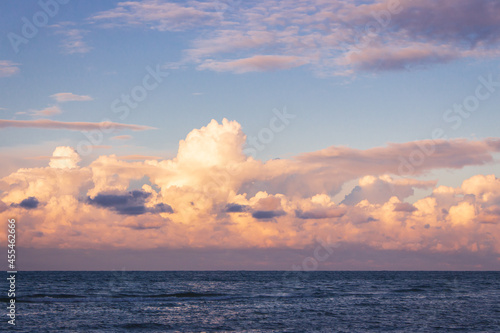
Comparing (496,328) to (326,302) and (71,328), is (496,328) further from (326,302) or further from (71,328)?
(71,328)

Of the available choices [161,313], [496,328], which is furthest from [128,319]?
[496,328]

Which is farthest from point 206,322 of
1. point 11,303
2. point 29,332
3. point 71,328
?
point 11,303

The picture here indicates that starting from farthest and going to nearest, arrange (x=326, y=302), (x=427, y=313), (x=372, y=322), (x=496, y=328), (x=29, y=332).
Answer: (x=326, y=302)
(x=427, y=313)
(x=372, y=322)
(x=496, y=328)
(x=29, y=332)

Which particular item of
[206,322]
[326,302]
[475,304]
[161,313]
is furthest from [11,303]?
[475,304]

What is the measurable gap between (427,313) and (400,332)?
61.2 feet

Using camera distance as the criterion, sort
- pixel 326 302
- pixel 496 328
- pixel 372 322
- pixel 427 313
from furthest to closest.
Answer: pixel 326 302 < pixel 427 313 < pixel 372 322 < pixel 496 328

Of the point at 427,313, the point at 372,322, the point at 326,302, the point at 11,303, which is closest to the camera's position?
the point at 372,322

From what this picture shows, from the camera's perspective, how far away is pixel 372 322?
58.4 meters

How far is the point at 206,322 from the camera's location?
58.4 metres

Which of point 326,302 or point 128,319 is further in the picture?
point 326,302

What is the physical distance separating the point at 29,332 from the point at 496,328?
168 feet

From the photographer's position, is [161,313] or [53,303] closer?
[161,313]

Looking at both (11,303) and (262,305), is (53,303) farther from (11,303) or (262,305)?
(262,305)

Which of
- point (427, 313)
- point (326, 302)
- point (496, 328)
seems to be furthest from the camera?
point (326, 302)
